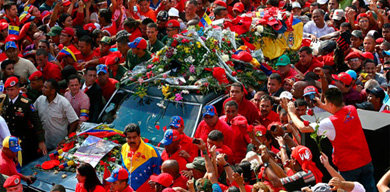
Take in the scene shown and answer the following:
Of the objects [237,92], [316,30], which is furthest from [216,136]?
[316,30]

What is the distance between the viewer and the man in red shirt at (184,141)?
8961 millimetres

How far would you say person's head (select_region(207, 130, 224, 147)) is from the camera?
28.1 ft

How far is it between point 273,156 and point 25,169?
150 inches

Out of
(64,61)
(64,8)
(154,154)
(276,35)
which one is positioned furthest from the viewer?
(64,8)

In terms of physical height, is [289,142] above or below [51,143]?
above

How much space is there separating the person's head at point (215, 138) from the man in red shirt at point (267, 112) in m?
1.28

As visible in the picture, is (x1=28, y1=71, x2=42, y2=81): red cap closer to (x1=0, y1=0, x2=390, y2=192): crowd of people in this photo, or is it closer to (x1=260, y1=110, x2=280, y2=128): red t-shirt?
(x1=0, y1=0, x2=390, y2=192): crowd of people

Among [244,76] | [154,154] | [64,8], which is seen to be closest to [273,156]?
[154,154]

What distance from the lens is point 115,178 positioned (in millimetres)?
7949

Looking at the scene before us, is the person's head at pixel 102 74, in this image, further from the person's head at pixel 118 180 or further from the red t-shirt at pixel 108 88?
the person's head at pixel 118 180

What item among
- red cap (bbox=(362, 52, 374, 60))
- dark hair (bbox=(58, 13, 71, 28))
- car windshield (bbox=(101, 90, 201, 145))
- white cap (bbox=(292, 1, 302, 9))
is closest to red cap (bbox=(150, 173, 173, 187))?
car windshield (bbox=(101, 90, 201, 145))

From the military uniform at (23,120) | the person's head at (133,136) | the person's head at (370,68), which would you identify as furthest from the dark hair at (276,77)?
the military uniform at (23,120)

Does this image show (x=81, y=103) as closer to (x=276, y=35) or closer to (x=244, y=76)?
(x=244, y=76)

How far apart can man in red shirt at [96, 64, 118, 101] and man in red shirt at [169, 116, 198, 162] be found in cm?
255
